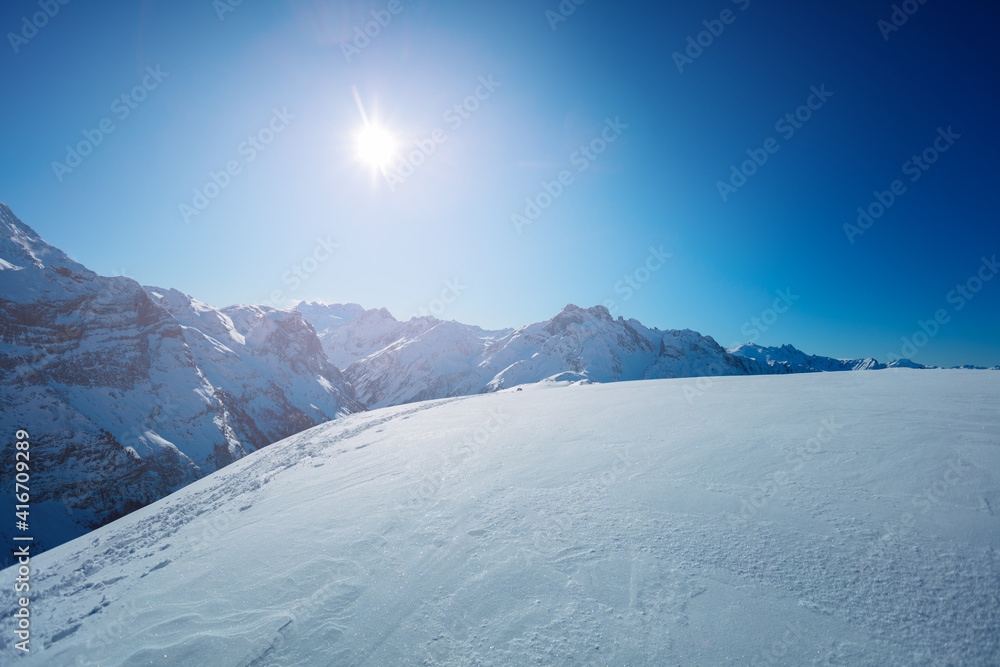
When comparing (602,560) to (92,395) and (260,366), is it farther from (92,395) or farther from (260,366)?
(260,366)

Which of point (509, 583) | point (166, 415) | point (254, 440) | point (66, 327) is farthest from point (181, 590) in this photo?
point (254, 440)

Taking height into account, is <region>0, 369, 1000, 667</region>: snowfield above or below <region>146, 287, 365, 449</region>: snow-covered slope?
below

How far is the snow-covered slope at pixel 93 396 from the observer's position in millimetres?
57188

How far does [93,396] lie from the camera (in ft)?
225

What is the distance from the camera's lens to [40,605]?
243 inches

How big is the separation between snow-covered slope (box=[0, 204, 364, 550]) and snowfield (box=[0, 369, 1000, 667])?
77.3 m

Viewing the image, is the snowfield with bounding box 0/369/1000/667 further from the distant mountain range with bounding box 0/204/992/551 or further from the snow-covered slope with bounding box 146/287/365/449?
the snow-covered slope with bounding box 146/287/365/449

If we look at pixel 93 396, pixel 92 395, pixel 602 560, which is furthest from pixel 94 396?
pixel 602 560

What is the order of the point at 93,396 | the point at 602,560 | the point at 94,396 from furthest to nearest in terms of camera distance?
1. the point at 94,396
2. the point at 93,396
3. the point at 602,560

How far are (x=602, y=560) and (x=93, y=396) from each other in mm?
104838

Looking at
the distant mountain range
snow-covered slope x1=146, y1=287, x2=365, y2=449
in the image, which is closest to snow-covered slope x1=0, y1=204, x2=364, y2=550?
the distant mountain range

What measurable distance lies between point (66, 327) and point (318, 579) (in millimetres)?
115698

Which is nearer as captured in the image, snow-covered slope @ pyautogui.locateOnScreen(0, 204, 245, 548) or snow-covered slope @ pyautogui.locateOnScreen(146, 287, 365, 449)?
snow-covered slope @ pyautogui.locateOnScreen(0, 204, 245, 548)

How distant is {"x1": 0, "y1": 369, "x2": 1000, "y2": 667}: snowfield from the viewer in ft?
9.84
